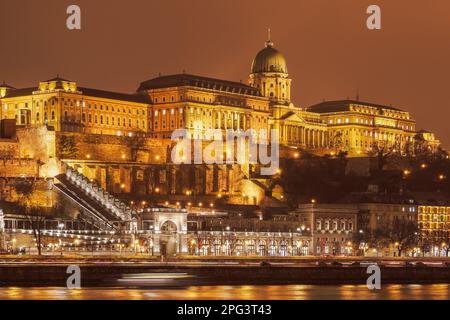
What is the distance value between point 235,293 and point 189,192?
71010 millimetres

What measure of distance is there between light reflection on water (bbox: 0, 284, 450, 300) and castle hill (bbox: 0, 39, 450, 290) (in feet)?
16.1

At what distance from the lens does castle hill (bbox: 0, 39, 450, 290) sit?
391 feet

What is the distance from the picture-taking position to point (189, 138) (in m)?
178

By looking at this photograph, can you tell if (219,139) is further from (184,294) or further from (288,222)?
(184,294)

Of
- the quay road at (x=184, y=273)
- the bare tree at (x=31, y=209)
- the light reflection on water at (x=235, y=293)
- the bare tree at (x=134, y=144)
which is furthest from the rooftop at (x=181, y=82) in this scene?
the light reflection on water at (x=235, y=293)

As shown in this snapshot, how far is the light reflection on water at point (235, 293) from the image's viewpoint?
80.2 m

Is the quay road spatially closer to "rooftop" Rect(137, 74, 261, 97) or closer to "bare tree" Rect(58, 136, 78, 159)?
"bare tree" Rect(58, 136, 78, 159)

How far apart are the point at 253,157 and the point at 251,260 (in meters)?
64.4

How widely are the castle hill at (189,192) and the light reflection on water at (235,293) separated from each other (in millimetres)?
4906

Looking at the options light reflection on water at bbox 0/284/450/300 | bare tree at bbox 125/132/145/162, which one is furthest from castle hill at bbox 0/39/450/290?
light reflection on water at bbox 0/284/450/300

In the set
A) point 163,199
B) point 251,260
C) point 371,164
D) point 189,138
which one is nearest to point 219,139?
point 189,138

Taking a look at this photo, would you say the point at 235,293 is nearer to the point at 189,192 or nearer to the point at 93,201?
the point at 93,201

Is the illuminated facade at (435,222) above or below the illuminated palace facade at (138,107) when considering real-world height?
below

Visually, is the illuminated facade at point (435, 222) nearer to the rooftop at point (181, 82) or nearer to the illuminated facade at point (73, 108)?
the illuminated facade at point (73, 108)
